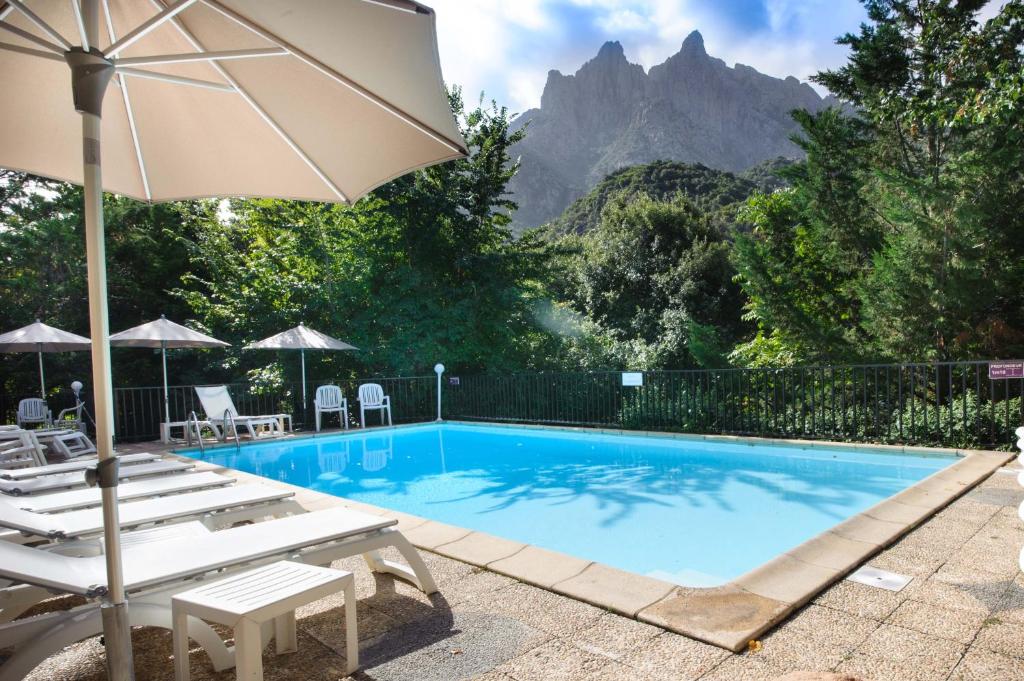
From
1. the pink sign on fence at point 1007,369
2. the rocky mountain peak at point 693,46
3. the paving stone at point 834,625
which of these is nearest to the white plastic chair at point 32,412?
the paving stone at point 834,625

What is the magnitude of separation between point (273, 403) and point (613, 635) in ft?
34.2

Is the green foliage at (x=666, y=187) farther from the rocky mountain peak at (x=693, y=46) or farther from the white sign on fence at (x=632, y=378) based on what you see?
the rocky mountain peak at (x=693, y=46)

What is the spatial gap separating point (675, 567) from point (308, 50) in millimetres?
3678

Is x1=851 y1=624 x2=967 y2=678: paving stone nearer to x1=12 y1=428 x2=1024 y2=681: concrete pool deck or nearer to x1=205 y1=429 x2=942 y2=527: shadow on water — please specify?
x1=12 y1=428 x2=1024 y2=681: concrete pool deck

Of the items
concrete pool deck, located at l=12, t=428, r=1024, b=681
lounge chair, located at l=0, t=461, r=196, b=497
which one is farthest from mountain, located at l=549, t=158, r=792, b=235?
concrete pool deck, located at l=12, t=428, r=1024, b=681

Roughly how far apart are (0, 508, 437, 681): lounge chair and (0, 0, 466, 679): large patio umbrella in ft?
0.90

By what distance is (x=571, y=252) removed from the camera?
15.1 meters

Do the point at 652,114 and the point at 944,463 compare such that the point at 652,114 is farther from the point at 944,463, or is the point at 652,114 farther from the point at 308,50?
the point at 308,50

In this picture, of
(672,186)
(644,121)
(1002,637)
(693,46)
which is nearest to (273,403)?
(1002,637)

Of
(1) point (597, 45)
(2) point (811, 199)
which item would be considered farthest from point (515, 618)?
(1) point (597, 45)

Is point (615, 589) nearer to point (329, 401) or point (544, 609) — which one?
point (544, 609)

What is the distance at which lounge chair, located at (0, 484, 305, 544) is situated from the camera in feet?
8.13

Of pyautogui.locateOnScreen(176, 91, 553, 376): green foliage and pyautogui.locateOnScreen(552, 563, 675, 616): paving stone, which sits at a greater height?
pyautogui.locateOnScreen(176, 91, 553, 376): green foliage

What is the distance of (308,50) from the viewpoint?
233 cm
